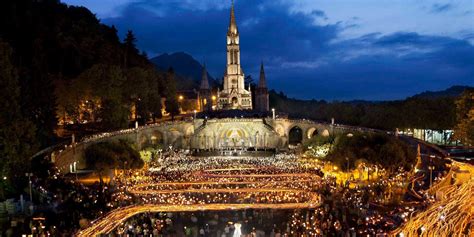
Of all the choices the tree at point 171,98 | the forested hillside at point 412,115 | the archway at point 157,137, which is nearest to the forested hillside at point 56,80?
the tree at point 171,98

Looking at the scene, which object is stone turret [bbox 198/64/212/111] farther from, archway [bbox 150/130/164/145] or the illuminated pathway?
the illuminated pathway

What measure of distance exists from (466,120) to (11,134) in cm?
3399

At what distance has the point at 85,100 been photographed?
54.7m

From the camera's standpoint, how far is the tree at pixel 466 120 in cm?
3936

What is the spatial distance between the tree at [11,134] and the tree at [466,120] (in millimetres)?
32401

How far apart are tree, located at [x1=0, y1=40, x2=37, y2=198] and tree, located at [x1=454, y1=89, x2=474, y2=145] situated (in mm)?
32401

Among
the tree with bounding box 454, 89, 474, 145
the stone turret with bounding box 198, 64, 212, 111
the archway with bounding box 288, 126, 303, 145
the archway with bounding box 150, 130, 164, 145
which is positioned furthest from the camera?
the stone turret with bounding box 198, 64, 212, 111

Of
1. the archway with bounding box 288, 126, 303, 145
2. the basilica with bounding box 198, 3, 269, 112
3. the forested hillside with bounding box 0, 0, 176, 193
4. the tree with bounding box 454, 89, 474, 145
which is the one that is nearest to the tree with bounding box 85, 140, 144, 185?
the forested hillside with bounding box 0, 0, 176, 193

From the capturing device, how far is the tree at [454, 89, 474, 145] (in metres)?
39.4

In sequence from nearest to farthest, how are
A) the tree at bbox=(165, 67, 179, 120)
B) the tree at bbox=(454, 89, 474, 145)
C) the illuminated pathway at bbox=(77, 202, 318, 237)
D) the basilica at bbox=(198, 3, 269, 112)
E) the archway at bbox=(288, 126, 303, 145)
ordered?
the illuminated pathway at bbox=(77, 202, 318, 237)
the tree at bbox=(454, 89, 474, 145)
the tree at bbox=(165, 67, 179, 120)
the archway at bbox=(288, 126, 303, 145)
the basilica at bbox=(198, 3, 269, 112)

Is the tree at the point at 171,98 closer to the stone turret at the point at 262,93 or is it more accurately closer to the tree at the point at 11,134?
the stone turret at the point at 262,93

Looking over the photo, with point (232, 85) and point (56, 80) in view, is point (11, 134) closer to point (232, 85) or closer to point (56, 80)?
point (56, 80)

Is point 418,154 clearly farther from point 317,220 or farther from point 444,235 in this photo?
Answer: point 444,235

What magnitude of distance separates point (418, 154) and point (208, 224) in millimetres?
20253
